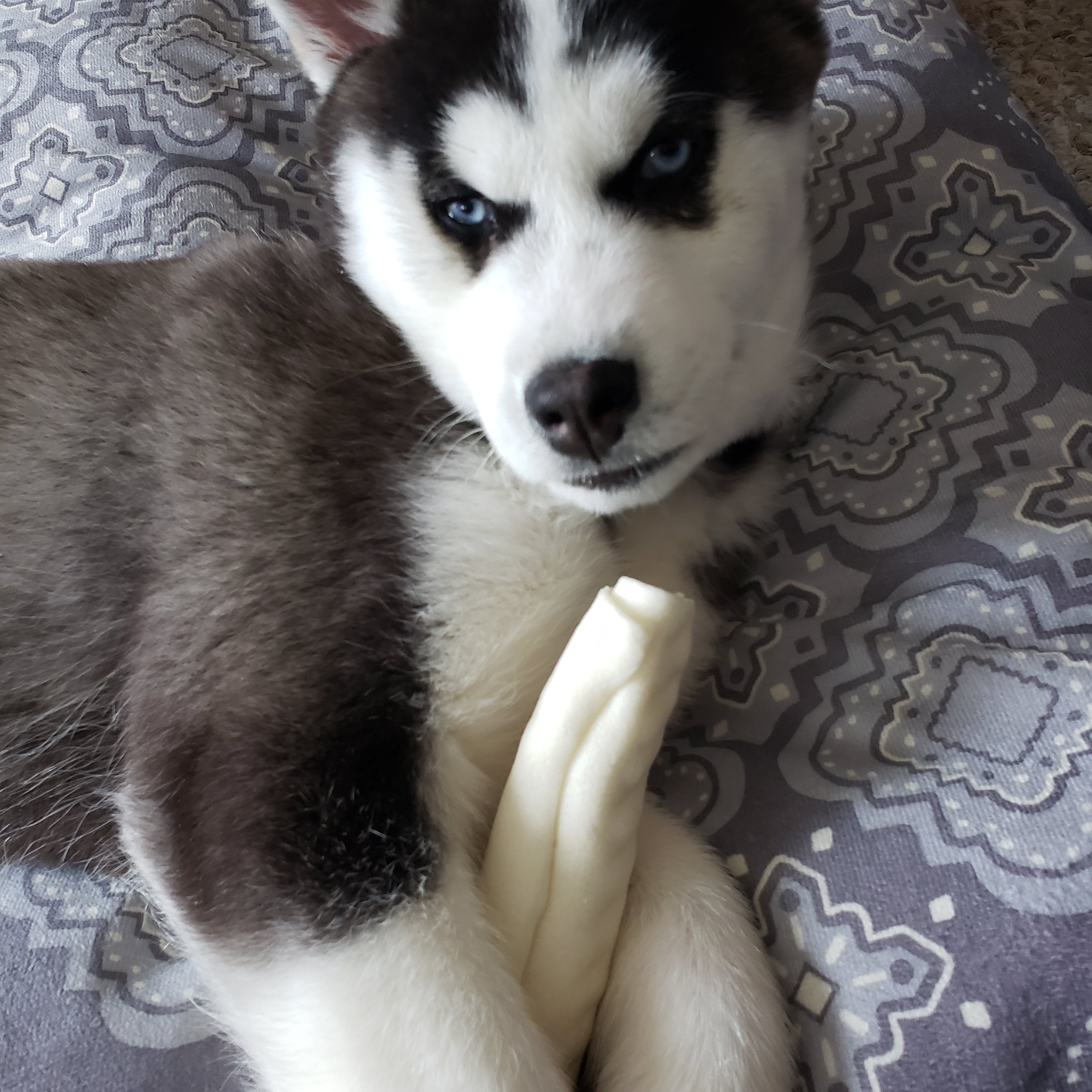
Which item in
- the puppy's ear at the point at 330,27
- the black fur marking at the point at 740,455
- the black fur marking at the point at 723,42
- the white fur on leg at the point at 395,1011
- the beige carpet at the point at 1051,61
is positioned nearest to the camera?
the white fur on leg at the point at 395,1011

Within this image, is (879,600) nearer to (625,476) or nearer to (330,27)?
(625,476)

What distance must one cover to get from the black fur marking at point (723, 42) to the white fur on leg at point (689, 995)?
37.6 inches

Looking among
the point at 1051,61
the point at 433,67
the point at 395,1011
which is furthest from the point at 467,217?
the point at 1051,61

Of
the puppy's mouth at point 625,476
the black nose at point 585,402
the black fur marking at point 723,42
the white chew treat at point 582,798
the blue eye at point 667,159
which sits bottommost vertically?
the white chew treat at point 582,798

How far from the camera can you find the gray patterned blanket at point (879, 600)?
989 mm

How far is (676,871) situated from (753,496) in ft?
1.89

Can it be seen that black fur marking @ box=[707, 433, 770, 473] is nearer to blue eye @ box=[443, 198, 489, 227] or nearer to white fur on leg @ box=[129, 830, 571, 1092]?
blue eye @ box=[443, 198, 489, 227]

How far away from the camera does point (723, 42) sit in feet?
3.77

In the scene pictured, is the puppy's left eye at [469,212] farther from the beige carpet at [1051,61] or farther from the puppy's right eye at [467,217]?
the beige carpet at [1051,61]

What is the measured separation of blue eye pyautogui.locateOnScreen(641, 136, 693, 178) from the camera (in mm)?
1088

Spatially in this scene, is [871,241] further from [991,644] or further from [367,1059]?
[367,1059]

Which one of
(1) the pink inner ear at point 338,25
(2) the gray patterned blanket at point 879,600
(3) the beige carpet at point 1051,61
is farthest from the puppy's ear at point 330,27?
(3) the beige carpet at point 1051,61

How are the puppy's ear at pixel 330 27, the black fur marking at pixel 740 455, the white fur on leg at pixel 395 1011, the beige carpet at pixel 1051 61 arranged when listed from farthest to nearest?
1. the beige carpet at pixel 1051 61
2. the black fur marking at pixel 740 455
3. the puppy's ear at pixel 330 27
4. the white fur on leg at pixel 395 1011

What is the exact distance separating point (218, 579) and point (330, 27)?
0.84 meters
